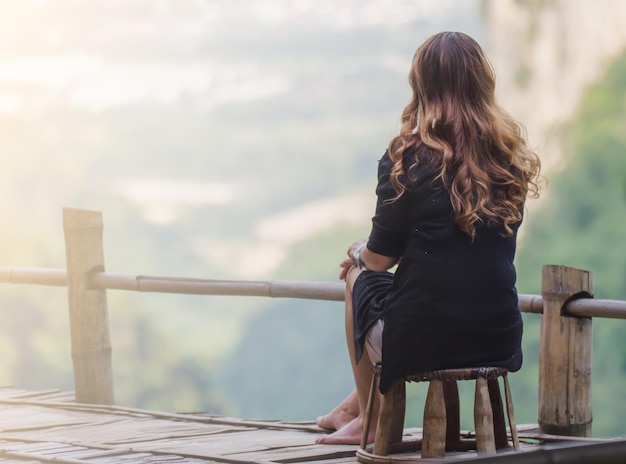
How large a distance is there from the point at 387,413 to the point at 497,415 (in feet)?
0.83

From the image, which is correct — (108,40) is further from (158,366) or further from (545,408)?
(545,408)

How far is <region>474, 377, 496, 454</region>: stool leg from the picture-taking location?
2.11m

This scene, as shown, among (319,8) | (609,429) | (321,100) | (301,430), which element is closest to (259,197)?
(321,100)

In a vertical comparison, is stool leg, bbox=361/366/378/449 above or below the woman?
below

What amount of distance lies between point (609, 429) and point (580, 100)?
28.9 ft

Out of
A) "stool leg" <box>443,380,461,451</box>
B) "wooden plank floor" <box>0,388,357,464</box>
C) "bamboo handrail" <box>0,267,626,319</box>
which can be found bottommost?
"wooden plank floor" <box>0,388,357,464</box>

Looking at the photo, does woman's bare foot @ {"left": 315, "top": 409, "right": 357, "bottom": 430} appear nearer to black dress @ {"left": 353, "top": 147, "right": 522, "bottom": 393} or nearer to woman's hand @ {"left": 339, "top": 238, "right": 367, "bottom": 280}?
woman's hand @ {"left": 339, "top": 238, "right": 367, "bottom": 280}

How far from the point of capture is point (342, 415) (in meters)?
2.67

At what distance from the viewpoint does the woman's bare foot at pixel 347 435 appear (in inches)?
99.1

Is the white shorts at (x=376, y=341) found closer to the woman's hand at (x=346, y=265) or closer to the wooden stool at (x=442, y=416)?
the wooden stool at (x=442, y=416)

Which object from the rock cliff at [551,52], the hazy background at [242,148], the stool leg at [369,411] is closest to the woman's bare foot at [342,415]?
the stool leg at [369,411]

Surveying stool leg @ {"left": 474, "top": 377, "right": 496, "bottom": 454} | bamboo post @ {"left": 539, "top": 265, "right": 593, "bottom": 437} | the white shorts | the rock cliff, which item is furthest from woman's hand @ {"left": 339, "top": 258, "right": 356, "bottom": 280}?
the rock cliff

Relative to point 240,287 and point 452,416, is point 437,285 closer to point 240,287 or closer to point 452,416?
point 452,416

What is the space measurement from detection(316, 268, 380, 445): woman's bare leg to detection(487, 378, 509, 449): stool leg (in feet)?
0.86
